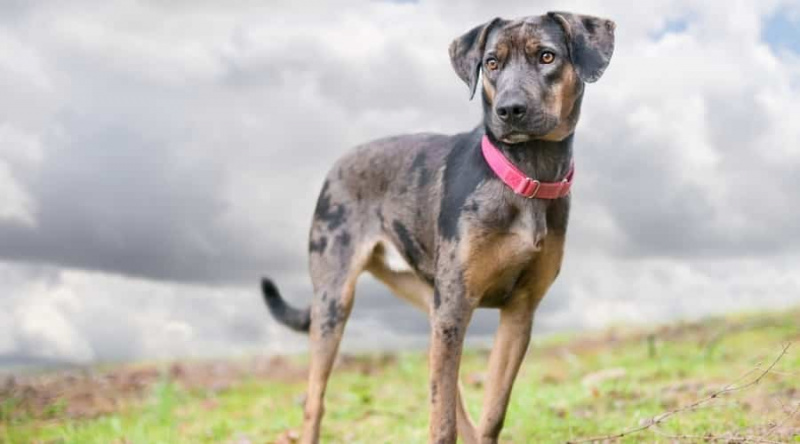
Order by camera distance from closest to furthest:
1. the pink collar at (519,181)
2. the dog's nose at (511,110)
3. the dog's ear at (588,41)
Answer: the dog's nose at (511,110)
the dog's ear at (588,41)
the pink collar at (519,181)

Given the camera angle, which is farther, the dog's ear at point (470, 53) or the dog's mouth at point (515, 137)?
the dog's ear at point (470, 53)

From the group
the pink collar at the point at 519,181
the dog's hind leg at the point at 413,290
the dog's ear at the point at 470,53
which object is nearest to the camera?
the pink collar at the point at 519,181

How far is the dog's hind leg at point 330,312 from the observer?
19.6ft

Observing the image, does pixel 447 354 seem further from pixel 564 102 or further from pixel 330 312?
pixel 564 102

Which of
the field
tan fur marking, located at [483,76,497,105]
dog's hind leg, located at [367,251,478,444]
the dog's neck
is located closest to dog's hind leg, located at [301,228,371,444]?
dog's hind leg, located at [367,251,478,444]

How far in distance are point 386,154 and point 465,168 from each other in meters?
1.17

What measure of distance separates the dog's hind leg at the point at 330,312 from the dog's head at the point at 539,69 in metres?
1.59

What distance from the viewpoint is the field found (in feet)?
20.1

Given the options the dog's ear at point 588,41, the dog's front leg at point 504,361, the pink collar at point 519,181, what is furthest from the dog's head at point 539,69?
the dog's front leg at point 504,361

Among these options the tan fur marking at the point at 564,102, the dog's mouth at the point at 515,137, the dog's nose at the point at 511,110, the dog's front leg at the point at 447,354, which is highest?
the tan fur marking at the point at 564,102

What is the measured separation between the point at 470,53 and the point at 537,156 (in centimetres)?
70

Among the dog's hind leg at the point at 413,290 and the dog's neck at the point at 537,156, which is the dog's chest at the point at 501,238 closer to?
the dog's neck at the point at 537,156

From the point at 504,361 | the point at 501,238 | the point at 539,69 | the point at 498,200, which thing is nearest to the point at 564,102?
the point at 539,69

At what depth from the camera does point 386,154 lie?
624 cm
